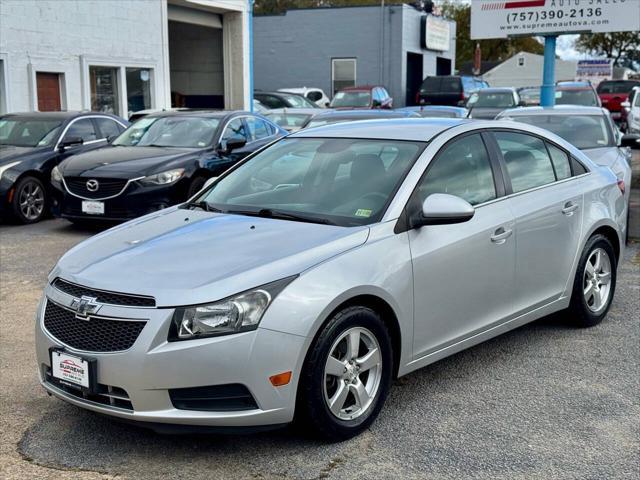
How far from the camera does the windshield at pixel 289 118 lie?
17.8m

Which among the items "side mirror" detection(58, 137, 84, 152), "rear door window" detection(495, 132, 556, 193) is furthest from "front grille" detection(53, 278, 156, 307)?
"side mirror" detection(58, 137, 84, 152)

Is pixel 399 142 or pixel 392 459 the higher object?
pixel 399 142

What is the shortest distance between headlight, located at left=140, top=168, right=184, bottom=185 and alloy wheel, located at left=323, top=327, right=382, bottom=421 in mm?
6216

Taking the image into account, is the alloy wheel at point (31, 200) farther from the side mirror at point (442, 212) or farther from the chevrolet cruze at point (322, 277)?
the side mirror at point (442, 212)

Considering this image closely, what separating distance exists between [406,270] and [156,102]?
60.0 feet

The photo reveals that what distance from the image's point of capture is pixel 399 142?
4.89 metres

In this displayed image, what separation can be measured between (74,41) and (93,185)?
391 inches

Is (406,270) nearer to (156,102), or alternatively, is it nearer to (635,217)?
(635,217)

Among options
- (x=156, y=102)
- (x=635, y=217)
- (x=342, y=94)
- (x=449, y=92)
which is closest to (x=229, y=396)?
(x=635, y=217)

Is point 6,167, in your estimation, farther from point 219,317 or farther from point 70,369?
point 219,317

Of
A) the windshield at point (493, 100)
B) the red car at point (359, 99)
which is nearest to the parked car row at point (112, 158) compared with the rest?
the red car at point (359, 99)

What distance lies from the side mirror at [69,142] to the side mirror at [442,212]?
8.64m

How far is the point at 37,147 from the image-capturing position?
11.6 meters

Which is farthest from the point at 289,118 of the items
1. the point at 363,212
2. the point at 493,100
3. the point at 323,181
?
the point at 363,212
